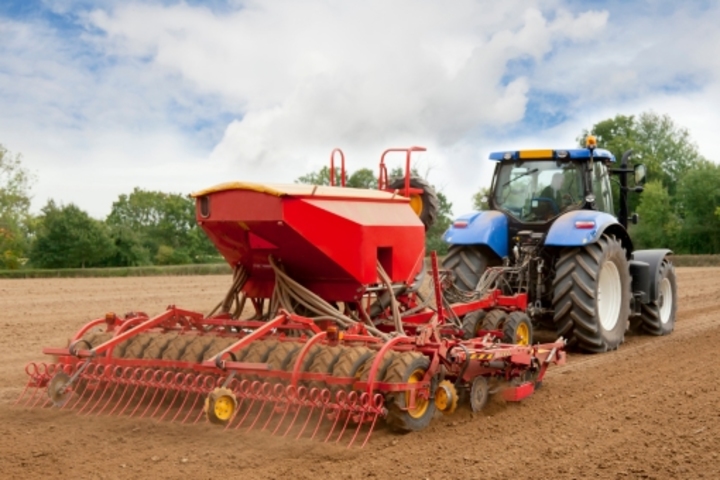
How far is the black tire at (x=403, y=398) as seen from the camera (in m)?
5.12

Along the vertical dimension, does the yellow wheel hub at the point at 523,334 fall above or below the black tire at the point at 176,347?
below

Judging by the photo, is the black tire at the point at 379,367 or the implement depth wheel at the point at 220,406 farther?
the black tire at the point at 379,367

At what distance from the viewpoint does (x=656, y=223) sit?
45219 millimetres

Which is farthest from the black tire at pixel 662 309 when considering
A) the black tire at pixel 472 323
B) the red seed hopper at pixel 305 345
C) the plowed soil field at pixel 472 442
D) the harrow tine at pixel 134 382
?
the harrow tine at pixel 134 382

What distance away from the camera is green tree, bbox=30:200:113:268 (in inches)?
1528

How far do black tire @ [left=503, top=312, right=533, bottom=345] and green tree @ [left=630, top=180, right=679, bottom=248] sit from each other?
38116 millimetres

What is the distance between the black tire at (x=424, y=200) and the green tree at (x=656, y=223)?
38149 millimetres

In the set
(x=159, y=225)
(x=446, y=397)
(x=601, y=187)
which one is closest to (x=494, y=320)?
(x=446, y=397)

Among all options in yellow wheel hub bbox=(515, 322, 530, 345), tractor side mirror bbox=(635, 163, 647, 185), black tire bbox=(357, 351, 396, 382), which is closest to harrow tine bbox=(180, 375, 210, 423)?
black tire bbox=(357, 351, 396, 382)

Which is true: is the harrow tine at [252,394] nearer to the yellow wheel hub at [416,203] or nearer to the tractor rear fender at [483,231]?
the yellow wheel hub at [416,203]

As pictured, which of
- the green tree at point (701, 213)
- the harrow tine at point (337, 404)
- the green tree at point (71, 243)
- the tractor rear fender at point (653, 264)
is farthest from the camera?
the green tree at point (701, 213)

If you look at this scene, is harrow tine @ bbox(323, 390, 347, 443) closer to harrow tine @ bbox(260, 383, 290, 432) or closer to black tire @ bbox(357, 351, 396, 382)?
black tire @ bbox(357, 351, 396, 382)

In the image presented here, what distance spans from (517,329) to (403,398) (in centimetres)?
251

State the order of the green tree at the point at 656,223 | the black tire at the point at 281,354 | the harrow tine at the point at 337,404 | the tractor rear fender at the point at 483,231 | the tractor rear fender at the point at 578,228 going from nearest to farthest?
the harrow tine at the point at 337,404 < the black tire at the point at 281,354 < the tractor rear fender at the point at 578,228 < the tractor rear fender at the point at 483,231 < the green tree at the point at 656,223
